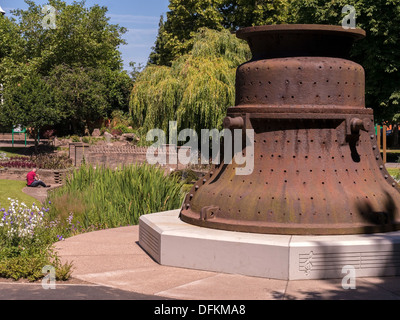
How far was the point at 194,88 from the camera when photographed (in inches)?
1123

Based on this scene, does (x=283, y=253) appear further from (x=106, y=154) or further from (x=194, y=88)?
(x=106, y=154)

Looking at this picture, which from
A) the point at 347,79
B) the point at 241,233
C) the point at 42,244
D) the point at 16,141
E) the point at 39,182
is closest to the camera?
the point at 241,233

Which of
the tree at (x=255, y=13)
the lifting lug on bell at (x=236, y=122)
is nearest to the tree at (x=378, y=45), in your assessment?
the tree at (x=255, y=13)

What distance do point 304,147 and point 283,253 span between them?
1.61 m

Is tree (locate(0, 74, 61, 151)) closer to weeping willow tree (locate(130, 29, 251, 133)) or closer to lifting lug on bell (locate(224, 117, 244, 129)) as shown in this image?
weeping willow tree (locate(130, 29, 251, 133))

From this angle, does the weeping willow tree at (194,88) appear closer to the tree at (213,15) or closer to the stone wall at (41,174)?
the stone wall at (41,174)

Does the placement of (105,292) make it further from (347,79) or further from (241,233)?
(347,79)

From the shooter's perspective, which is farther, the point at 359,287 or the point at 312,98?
the point at 312,98

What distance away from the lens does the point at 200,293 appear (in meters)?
6.18

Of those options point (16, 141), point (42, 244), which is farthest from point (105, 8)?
point (42, 244)

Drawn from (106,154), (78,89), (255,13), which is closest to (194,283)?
(106,154)

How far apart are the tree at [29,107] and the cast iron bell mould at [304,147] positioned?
33.4 meters

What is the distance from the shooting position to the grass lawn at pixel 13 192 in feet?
69.0

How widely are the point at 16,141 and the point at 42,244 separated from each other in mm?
46498
